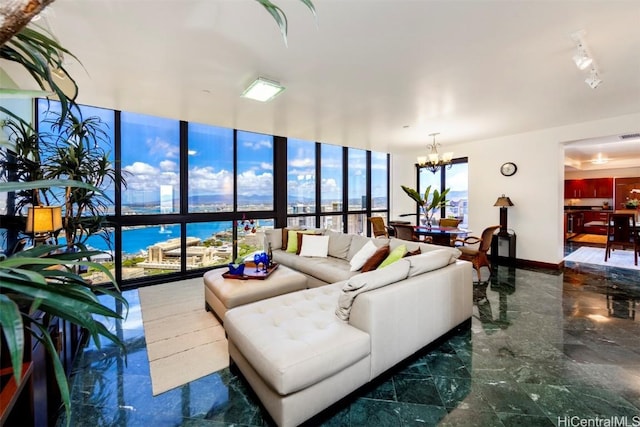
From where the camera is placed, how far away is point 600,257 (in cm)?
579

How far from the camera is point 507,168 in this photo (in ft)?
18.5

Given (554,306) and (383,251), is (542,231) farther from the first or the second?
(383,251)

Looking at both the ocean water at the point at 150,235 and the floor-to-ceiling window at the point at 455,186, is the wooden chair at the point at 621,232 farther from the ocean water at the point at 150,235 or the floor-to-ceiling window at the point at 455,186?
the ocean water at the point at 150,235

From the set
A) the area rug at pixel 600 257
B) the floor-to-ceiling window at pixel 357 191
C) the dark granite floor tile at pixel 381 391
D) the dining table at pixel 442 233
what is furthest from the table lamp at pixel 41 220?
the area rug at pixel 600 257

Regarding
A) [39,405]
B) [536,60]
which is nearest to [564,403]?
[536,60]

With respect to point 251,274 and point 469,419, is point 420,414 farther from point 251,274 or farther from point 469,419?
point 251,274

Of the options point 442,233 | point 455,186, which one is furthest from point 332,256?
point 455,186

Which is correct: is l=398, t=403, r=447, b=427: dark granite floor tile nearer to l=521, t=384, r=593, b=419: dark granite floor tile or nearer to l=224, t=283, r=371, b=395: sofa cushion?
l=224, t=283, r=371, b=395: sofa cushion

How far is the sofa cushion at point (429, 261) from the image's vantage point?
2346mm

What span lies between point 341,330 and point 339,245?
8.21 feet

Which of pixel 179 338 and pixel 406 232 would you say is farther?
pixel 406 232

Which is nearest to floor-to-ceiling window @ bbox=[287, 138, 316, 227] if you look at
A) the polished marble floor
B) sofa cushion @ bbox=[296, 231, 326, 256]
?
sofa cushion @ bbox=[296, 231, 326, 256]

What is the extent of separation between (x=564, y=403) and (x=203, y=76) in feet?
13.3
